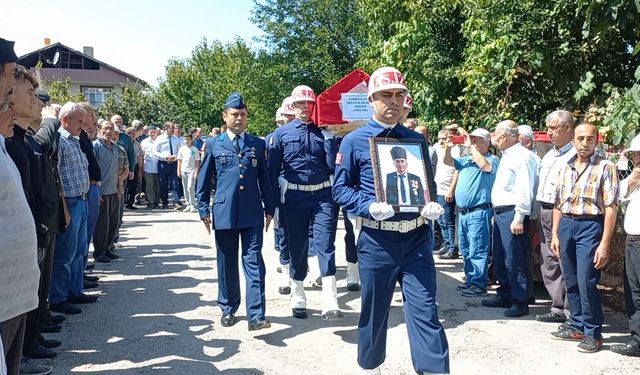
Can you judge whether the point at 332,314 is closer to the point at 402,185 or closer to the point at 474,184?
the point at 402,185

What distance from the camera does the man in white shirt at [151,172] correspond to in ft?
51.1

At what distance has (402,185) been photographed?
153 inches

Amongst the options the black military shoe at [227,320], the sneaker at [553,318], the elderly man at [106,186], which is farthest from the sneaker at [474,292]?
the elderly man at [106,186]

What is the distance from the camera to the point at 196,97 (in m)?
46.7

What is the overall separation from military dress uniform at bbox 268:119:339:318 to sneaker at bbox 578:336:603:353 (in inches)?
94.0

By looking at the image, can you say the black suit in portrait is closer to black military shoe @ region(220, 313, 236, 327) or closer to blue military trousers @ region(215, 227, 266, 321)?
blue military trousers @ region(215, 227, 266, 321)

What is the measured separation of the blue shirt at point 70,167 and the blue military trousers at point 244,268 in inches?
71.0

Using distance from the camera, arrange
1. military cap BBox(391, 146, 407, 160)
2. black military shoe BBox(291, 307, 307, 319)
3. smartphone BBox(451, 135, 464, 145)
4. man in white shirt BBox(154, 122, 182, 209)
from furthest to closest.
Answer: man in white shirt BBox(154, 122, 182, 209), smartphone BBox(451, 135, 464, 145), black military shoe BBox(291, 307, 307, 319), military cap BBox(391, 146, 407, 160)

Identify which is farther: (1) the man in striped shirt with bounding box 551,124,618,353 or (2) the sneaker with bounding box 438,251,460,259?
(2) the sneaker with bounding box 438,251,460,259

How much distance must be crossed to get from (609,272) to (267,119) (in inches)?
977

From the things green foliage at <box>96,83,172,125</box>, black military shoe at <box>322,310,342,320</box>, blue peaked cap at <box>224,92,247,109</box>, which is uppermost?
green foliage at <box>96,83,172,125</box>

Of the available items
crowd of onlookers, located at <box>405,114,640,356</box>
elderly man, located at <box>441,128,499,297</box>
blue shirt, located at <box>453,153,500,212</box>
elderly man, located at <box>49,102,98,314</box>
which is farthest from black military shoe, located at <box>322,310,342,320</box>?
elderly man, located at <box>49,102,98,314</box>

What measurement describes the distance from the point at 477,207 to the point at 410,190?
11.4 feet

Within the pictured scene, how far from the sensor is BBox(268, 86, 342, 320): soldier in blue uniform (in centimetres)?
599
